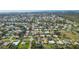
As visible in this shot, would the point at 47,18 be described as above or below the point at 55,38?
above
